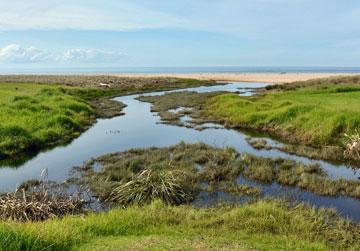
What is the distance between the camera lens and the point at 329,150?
23.2 m

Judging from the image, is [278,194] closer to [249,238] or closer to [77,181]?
[249,238]

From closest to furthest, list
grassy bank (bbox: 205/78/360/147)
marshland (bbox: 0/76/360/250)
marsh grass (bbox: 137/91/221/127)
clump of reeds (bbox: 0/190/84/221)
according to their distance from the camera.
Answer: marshland (bbox: 0/76/360/250) → clump of reeds (bbox: 0/190/84/221) → grassy bank (bbox: 205/78/360/147) → marsh grass (bbox: 137/91/221/127)

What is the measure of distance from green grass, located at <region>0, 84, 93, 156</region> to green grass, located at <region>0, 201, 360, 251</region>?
14.5 metres

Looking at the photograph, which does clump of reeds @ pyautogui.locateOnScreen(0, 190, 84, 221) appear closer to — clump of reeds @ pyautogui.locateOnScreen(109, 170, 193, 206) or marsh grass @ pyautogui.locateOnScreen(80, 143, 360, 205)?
clump of reeds @ pyautogui.locateOnScreen(109, 170, 193, 206)

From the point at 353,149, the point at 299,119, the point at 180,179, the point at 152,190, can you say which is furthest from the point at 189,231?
the point at 299,119

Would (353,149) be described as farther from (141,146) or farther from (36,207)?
(36,207)

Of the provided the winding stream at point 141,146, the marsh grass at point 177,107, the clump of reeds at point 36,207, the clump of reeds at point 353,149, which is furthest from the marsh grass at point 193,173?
the marsh grass at point 177,107

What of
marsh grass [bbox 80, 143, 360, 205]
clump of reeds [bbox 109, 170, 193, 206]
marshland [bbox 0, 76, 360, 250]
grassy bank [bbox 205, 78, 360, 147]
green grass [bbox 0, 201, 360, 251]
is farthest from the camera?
grassy bank [bbox 205, 78, 360, 147]

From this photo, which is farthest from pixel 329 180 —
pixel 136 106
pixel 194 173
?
pixel 136 106

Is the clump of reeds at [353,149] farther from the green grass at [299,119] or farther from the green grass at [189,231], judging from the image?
the green grass at [189,231]

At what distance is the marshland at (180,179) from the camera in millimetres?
10242

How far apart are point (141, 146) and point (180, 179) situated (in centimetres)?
1021

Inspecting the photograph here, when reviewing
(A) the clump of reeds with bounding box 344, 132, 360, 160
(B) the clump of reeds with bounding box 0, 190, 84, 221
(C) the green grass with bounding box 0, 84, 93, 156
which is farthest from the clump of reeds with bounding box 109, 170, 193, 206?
(A) the clump of reeds with bounding box 344, 132, 360, 160

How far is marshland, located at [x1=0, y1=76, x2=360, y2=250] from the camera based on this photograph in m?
10.2
